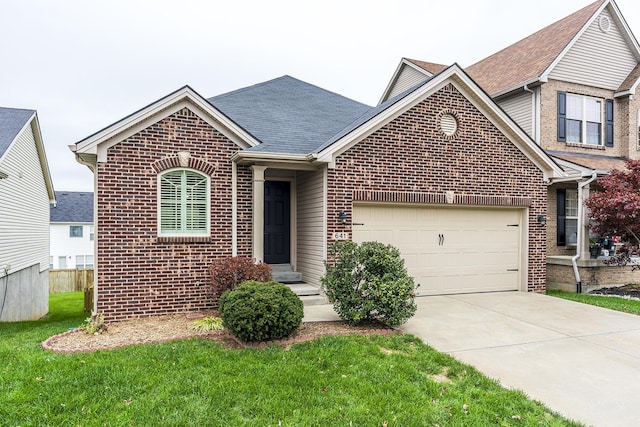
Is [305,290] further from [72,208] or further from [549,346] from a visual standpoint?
[72,208]

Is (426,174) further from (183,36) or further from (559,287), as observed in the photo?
(183,36)

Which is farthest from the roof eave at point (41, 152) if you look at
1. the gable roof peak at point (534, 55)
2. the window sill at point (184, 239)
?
the gable roof peak at point (534, 55)

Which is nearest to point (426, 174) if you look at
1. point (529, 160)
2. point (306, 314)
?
point (529, 160)

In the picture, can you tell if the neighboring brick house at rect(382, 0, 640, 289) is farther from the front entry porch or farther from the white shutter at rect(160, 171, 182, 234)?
the white shutter at rect(160, 171, 182, 234)

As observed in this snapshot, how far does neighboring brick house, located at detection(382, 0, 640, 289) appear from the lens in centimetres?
1202

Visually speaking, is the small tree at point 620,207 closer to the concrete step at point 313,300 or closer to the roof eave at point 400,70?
the roof eave at point 400,70

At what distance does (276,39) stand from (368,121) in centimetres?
1361

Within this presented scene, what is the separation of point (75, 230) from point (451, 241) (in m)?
31.8

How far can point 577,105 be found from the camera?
521 inches

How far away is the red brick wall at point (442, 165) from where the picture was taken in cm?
891

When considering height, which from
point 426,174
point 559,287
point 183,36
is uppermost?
point 183,36

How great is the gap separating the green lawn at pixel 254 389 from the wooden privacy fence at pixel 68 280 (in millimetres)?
19180

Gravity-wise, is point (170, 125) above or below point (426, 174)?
above

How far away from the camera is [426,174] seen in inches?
375
